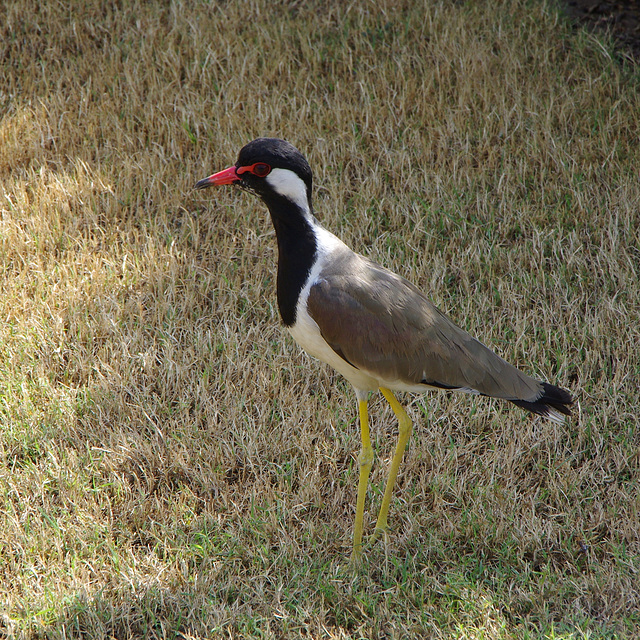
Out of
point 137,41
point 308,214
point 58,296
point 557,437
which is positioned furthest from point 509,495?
point 137,41

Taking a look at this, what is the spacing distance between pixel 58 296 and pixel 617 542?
3.32 meters

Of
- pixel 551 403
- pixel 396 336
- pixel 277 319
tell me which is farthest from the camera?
pixel 277 319

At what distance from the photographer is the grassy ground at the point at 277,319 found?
3.13 meters

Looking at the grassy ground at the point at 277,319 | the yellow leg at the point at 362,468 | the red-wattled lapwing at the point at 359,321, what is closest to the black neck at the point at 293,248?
the red-wattled lapwing at the point at 359,321

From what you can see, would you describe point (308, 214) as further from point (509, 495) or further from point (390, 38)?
point (390, 38)

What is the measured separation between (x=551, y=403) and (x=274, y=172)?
1.63m

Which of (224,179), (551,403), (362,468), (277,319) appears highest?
(224,179)

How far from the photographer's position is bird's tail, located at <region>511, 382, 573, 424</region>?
3.29 meters

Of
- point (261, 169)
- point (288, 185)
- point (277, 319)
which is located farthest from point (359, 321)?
point (277, 319)

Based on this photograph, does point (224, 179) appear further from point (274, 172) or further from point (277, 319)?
point (277, 319)

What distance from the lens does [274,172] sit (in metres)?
3.07

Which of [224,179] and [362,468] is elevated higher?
[224,179]

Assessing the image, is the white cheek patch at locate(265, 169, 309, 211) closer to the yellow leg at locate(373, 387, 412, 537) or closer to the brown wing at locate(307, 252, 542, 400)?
the brown wing at locate(307, 252, 542, 400)

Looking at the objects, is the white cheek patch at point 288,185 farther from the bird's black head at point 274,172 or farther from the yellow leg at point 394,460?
the yellow leg at point 394,460
